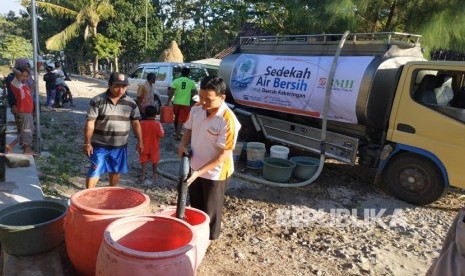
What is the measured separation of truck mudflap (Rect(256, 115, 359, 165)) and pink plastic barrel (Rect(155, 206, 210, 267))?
141 inches

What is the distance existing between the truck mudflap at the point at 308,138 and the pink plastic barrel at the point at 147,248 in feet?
13.6

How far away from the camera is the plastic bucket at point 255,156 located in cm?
671

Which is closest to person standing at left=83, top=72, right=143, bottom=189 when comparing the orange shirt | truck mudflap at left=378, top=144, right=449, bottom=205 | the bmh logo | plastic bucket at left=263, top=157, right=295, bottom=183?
the bmh logo

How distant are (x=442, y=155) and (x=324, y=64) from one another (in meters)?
2.35

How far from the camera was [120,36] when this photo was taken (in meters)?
25.8

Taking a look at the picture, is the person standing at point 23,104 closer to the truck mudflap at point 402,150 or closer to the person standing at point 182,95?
the person standing at point 182,95

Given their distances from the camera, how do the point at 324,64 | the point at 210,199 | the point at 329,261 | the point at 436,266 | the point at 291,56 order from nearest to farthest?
the point at 436,266 → the point at 210,199 → the point at 329,261 → the point at 324,64 → the point at 291,56

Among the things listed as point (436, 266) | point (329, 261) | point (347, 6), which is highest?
point (347, 6)

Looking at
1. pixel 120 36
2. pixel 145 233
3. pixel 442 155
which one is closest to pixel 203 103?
pixel 145 233

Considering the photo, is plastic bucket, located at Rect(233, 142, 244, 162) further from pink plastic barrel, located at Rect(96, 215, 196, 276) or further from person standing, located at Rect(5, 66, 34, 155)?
pink plastic barrel, located at Rect(96, 215, 196, 276)

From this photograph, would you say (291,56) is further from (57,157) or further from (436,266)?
(436,266)

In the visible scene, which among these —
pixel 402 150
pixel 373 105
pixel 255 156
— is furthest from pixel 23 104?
pixel 402 150

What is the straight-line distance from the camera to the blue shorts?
160 inches

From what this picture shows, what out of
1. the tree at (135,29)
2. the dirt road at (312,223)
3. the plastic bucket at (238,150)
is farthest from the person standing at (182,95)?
the tree at (135,29)
